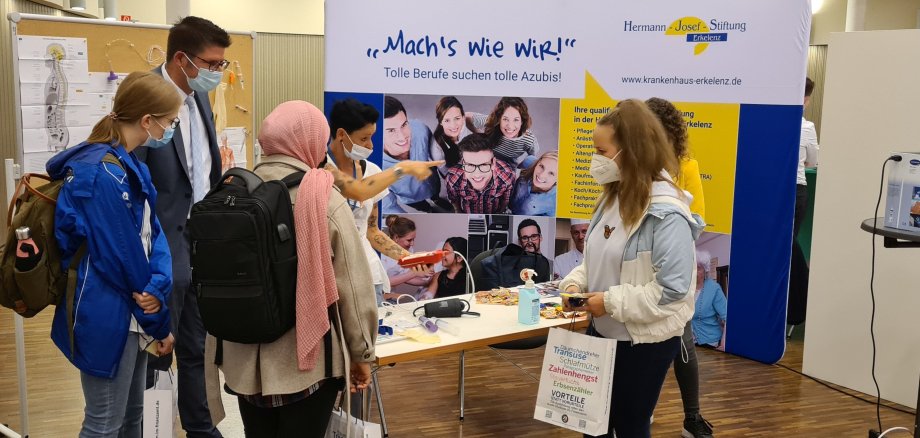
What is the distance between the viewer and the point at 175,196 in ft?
10.2

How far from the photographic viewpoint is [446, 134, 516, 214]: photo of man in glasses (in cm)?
530

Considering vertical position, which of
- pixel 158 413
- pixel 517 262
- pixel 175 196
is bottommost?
pixel 158 413

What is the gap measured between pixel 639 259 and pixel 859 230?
2566 mm

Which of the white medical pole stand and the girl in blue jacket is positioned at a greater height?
the girl in blue jacket

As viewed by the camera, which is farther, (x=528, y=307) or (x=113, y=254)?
(x=528, y=307)

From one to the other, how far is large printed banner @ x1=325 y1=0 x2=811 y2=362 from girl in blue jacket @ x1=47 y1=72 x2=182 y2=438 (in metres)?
2.72

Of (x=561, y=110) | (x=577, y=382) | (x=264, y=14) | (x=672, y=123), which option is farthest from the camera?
(x=264, y=14)

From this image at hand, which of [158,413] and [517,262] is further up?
[517,262]

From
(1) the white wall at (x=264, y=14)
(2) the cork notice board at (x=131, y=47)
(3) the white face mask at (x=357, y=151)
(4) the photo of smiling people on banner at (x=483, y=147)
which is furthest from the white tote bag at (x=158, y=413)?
(1) the white wall at (x=264, y=14)

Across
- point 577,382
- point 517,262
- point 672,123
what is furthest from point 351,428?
point 517,262

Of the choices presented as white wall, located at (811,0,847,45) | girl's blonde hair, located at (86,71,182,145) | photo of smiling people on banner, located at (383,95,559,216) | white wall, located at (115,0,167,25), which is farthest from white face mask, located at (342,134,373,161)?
white wall, located at (811,0,847,45)

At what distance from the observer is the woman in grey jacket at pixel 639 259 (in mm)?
2611

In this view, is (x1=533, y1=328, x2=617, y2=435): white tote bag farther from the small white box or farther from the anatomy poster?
the anatomy poster

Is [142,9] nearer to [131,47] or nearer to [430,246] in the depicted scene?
[430,246]
